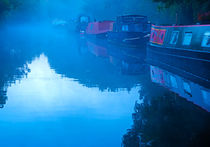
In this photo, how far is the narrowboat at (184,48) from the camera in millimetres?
13651

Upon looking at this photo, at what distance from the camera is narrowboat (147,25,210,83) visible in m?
13.7

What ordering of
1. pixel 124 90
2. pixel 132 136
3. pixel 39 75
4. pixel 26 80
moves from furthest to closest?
pixel 39 75
pixel 26 80
pixel 124 90
pixel 132 136

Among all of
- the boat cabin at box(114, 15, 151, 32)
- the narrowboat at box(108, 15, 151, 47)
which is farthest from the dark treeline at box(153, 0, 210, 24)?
the boat cabin at box(114, 15, 151, 32)

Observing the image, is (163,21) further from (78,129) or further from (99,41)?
(78,129)

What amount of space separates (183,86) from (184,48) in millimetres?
5606

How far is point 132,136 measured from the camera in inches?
239

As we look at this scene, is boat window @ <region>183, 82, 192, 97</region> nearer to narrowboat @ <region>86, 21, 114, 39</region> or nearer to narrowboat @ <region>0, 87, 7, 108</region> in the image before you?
narrowboat @ <region>0, 87, 7, 108</region>

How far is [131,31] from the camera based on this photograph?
26.2 m

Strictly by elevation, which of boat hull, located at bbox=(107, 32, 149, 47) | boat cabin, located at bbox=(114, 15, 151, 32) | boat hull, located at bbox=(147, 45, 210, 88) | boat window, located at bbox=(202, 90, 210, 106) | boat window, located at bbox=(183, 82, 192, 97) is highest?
boat cabin, located at bbox=(114, 15, 151, 32)

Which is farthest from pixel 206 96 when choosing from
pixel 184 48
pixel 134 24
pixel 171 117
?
pixel 134 24

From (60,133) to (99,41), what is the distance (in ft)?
99.2

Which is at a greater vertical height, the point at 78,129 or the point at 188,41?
the point at 188,41

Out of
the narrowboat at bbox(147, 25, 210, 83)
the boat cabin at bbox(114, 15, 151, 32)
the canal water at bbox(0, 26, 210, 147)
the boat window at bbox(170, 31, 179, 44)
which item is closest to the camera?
the canal water at bbox(0, 26, 210, 147)

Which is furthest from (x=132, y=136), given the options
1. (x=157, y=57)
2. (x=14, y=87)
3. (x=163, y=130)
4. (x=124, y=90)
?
(x=157, y=57)
